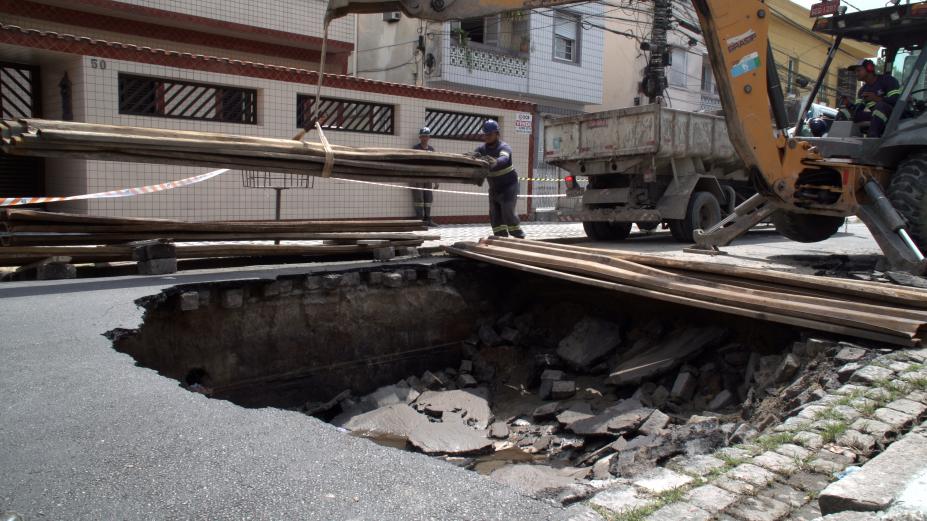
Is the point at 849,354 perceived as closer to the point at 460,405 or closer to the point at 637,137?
the point at 460,405

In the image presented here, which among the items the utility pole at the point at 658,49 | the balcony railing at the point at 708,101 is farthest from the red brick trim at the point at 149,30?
the balcony railing at the point at 708,101

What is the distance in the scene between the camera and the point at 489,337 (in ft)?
24.6

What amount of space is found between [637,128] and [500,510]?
9454 mm

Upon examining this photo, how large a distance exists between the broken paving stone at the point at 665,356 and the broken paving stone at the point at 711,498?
3212 mm

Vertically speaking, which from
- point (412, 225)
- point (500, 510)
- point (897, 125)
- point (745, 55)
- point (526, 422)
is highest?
point (745, 55)

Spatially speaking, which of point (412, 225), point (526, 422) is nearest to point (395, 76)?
point (412, 225)

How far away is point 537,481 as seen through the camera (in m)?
4.61

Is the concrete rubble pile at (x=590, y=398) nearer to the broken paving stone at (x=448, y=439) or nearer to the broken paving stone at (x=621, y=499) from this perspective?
the broken paving stone at (x=448, y=439)

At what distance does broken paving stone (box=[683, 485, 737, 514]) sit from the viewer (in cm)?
263

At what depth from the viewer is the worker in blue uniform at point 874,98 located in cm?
820

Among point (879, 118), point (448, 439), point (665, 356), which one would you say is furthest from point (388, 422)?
point (879, 118)

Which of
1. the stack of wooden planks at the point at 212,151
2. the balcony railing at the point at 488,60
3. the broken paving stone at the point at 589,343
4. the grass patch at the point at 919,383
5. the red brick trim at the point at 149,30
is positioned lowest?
the broken paving stone at the point at 589,343

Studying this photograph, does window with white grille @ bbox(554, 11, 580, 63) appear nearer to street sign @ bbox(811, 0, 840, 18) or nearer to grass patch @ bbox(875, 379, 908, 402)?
street sign @ bbox(811, 0, 840, 18)

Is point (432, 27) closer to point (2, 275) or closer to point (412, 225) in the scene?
point (412, 225)
